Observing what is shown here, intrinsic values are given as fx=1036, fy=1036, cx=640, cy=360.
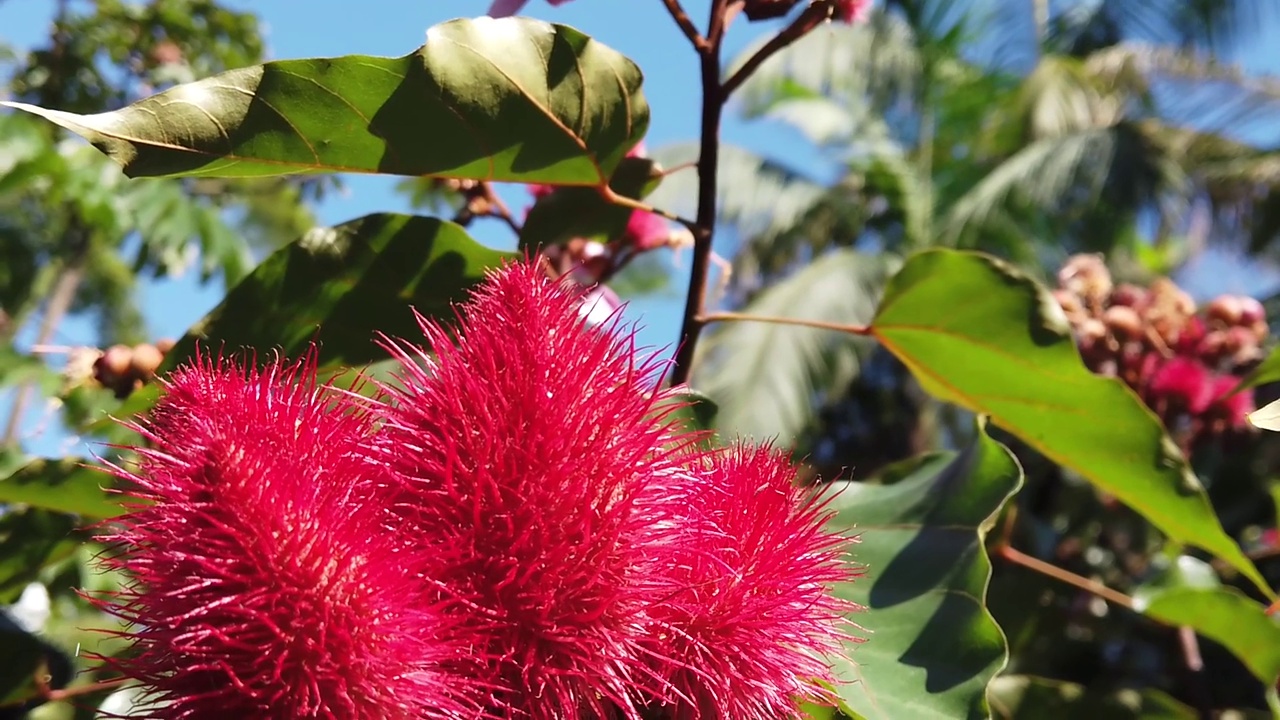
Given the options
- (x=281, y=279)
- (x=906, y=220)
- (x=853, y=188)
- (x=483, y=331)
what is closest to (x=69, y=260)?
(x=281, y=279)

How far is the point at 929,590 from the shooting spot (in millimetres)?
712

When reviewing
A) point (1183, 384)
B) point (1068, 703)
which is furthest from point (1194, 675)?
point (1183, 384)

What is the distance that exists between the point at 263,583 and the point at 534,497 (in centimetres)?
12

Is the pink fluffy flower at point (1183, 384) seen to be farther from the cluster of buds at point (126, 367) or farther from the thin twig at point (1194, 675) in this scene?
the cluster of buds at point (126, 367)

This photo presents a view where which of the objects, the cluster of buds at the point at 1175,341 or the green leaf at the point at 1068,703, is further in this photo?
the cluster of buds at the point at 1175,341

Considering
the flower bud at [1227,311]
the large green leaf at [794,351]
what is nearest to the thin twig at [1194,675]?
the flower bud at [1227,311]

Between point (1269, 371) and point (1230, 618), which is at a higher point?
point (1269, 371)

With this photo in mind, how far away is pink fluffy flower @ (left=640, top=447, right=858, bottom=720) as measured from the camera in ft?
1.70

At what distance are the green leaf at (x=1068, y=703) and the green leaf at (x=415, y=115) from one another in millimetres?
835

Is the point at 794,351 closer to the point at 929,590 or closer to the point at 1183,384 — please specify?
the point at 1183,384

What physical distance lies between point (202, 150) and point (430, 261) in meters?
0.19

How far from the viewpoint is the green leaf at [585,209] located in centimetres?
83

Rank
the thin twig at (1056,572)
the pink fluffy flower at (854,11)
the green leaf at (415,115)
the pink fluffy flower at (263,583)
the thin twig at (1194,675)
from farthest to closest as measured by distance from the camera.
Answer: the thin twig at (1194,675) → the thin twig at (1056,572) → the pink fluffy flower at (854,11) → the green leaf at (415,115) → the pink fluffy flower at (263,583)

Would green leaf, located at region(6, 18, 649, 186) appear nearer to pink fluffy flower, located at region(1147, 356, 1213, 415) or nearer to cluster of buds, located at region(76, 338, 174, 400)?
cluster of buds, located at region(76, 338, 174, 400)
